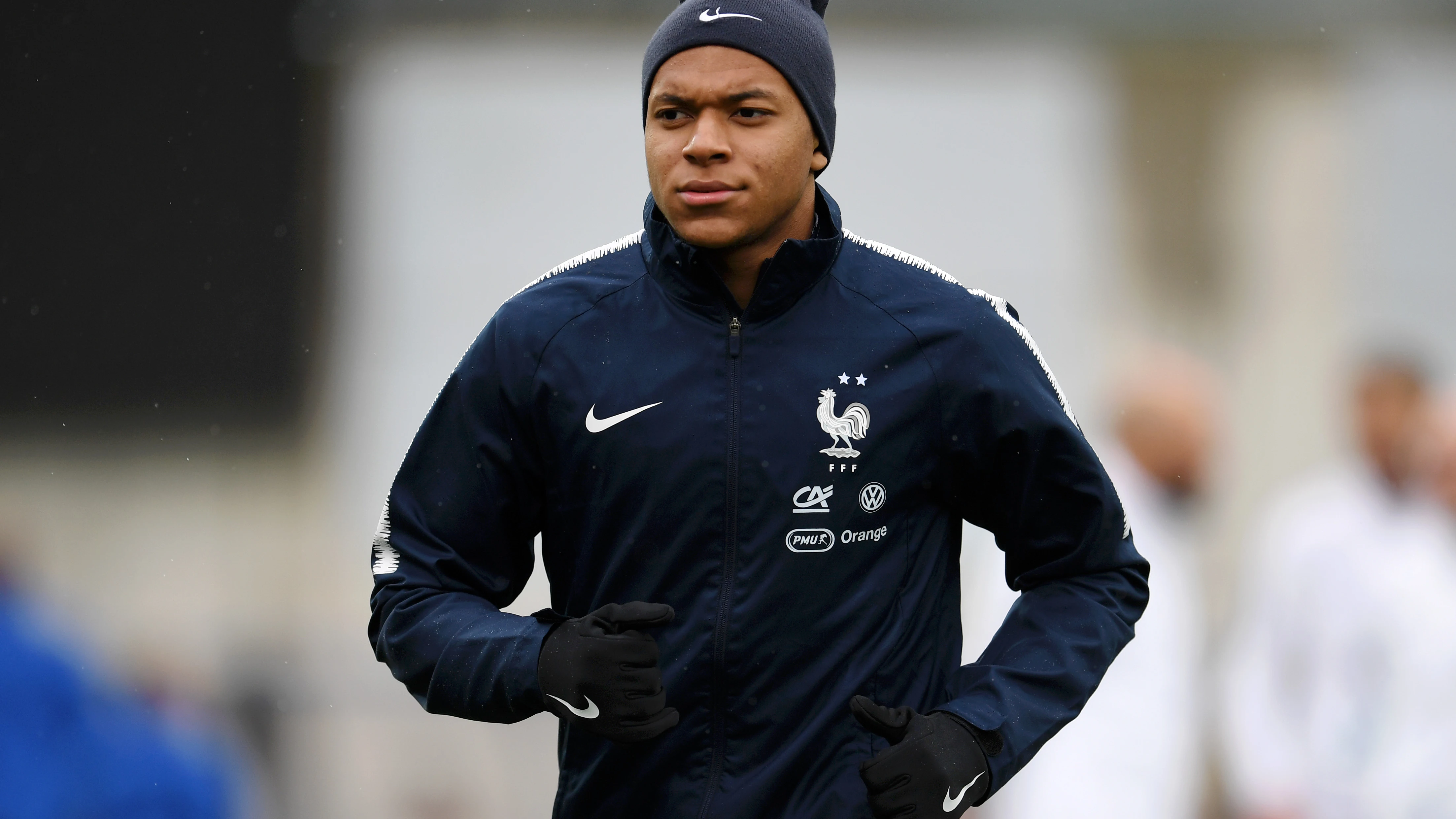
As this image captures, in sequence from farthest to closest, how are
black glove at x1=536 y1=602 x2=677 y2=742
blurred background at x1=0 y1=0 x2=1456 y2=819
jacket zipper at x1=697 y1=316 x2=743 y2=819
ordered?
blurred background at x1=0 y1=0 x2=1456 y2=819, jacket zipper at x1=697 y1=316 x2=743 y2=819, black glove at x1=536 y1=602 x2=677 y2=742

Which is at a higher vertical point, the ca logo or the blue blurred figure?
the ca logo

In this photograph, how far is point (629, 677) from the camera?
77.6 inches

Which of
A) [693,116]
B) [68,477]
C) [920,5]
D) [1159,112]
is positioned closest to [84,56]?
[68,477]

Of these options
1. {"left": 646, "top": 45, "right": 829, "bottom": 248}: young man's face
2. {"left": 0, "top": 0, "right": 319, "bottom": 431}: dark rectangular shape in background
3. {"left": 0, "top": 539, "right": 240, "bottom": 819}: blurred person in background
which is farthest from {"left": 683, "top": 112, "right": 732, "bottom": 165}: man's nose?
{"left": 0, "top": 0, "right": 319, "bottom": 431}: dark rectangular shape in background

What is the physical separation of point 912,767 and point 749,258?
2.23 feet

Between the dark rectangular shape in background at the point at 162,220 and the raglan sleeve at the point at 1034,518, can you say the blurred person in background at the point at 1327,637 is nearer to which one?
the raglan sleeve at the point at 1034,518

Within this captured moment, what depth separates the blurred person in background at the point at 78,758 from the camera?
228 inches

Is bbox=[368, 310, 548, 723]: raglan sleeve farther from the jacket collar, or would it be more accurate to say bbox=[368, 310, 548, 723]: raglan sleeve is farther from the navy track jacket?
the jacket collar

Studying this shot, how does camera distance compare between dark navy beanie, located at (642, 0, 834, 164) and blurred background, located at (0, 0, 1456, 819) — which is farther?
blurred background, located at (0, 0, 1456, 819)

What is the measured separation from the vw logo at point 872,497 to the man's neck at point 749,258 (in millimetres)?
283

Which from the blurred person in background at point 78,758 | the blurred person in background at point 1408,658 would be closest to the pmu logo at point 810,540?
the blurred person in background at point 1408,658

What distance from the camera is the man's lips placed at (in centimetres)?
217

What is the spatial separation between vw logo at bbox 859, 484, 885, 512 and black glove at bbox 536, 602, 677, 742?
0.32 metres

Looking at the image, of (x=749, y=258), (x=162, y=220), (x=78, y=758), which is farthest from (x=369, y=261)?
(x=749, y=258)
